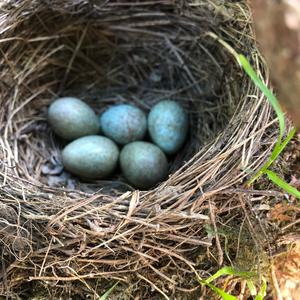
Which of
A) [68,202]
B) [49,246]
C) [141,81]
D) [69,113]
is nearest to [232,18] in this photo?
[141,81]

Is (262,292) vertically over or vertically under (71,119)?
under

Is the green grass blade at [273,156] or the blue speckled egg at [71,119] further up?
the blue speckled egg at [71,119]

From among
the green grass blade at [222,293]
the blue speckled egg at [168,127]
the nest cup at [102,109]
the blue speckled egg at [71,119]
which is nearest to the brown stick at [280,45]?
the nest cup at [102,109]

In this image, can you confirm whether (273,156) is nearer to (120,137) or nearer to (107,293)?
(107,293)

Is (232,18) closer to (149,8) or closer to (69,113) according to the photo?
(149,8)

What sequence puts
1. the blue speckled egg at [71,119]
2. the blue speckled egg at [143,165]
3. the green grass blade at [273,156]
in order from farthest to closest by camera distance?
the blue speckled egg at [71,119] < the blue speckled egg at [143,165] < the green grass blade at [273,156]

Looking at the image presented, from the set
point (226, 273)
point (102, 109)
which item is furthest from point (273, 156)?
point (102, 109)

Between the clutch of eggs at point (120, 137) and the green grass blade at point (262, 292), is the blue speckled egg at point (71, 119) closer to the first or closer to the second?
the clutch of eggs at point (120, 137)
